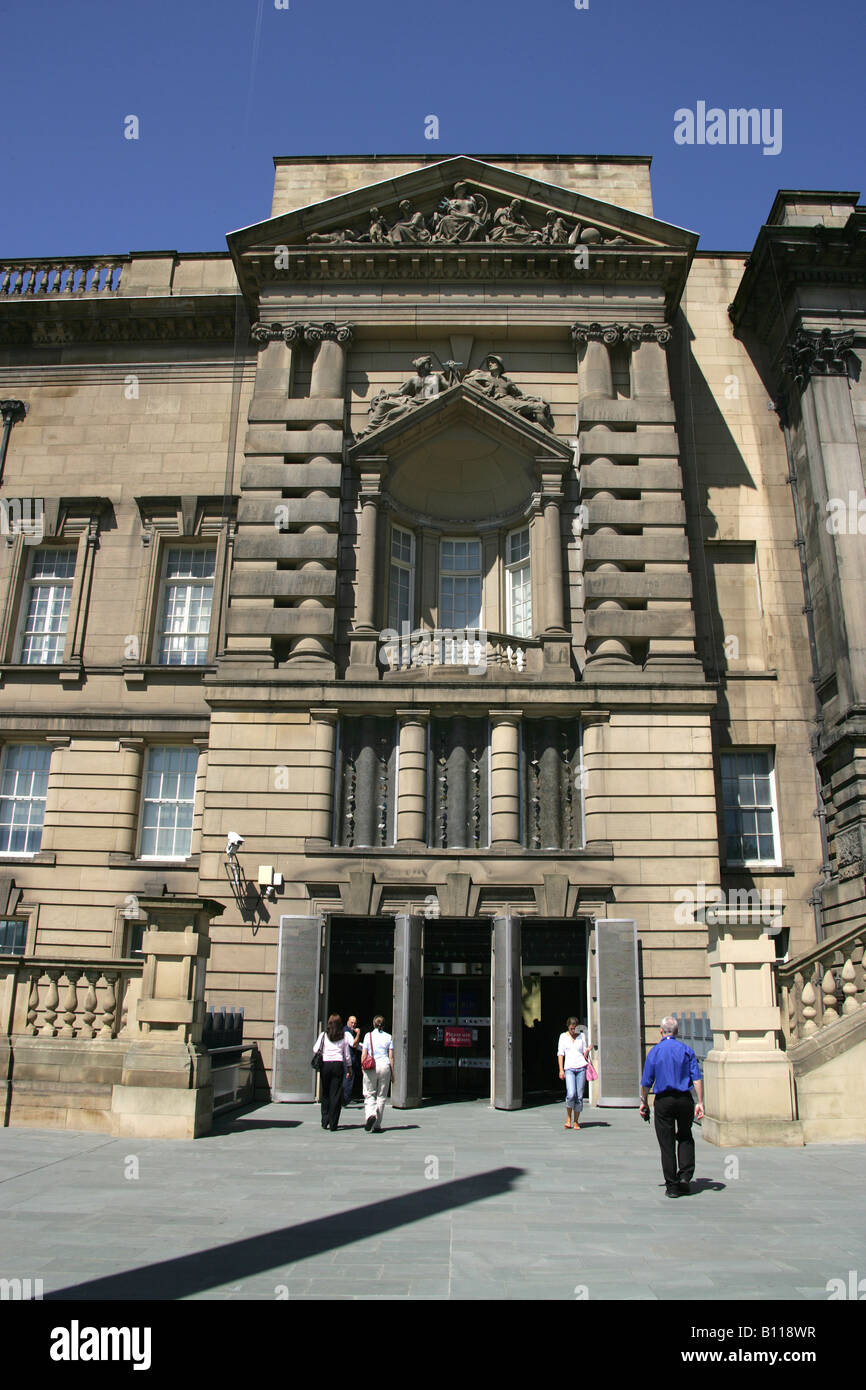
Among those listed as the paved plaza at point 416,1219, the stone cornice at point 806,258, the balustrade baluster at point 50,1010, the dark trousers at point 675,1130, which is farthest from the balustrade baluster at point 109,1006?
the stone cornice at point 806,258

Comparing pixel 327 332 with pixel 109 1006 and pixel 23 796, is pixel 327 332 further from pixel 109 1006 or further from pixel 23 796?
pixel 109 1006

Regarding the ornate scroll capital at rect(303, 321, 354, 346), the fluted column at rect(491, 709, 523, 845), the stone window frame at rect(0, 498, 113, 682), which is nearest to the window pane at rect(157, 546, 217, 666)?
the stone window frame at rect(0, 498, 113, 682)

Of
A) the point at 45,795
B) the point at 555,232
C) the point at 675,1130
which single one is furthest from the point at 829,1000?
the point at 555,232

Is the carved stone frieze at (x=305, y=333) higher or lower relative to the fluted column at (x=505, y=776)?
higher

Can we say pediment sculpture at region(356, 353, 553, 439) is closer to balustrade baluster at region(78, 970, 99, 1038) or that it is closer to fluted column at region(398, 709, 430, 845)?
fluted column at region(398, 709, 430, 845)

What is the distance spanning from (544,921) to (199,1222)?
12251 mm

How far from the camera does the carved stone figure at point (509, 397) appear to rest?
77.2 ft

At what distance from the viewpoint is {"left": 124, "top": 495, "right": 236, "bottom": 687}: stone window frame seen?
24531mm

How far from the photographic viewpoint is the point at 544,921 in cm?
2025

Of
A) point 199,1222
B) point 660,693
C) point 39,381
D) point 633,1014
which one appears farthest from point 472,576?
point 199,1222

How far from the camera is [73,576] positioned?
25922 mm

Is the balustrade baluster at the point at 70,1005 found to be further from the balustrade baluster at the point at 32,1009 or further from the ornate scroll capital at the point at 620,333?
the ornate scroll capital at the point at 620,333

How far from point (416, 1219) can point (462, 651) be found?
46.0 ft

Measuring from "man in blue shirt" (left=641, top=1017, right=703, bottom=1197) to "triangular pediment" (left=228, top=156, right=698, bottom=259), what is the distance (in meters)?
19.8
